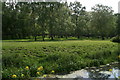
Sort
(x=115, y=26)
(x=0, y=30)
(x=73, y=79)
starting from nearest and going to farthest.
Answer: (x=73, y=79)
(x=0, y=30)
(x=115, y=26)

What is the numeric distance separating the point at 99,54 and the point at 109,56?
2.41 ft

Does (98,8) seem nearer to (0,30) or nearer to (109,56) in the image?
(0,30)

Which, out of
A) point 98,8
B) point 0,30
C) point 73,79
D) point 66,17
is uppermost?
point 98,8

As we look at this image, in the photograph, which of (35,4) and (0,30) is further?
(0,30)

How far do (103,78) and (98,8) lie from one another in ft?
94.0

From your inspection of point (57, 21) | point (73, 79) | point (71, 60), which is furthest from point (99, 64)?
point (57, 21)

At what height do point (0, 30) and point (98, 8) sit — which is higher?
point (98, 8)

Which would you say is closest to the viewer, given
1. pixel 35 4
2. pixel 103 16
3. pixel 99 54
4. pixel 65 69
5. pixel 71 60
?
Answer: pixel 65 69

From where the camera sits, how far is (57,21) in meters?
25.4

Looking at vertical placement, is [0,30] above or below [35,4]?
below

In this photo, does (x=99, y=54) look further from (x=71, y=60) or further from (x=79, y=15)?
(x=79, y=15)

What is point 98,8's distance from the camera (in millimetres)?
32406

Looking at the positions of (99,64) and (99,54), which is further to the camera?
(99,54)

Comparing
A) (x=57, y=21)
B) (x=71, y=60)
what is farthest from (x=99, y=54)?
(x=57, y=21)
